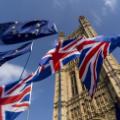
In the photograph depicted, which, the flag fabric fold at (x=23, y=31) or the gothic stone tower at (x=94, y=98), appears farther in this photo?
the gothic stone tower at (x=94, y=98)

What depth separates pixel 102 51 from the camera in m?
18.0

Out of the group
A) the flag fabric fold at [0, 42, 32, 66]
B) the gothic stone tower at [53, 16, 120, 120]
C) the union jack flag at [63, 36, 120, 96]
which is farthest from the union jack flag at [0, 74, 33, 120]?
the gothic stone tower at [53, 16, 120, 120]

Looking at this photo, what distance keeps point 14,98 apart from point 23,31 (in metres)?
4.68

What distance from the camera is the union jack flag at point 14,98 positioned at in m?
17.1

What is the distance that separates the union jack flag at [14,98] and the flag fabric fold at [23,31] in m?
2.79

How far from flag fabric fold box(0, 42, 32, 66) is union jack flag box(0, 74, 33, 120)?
5.96 feet

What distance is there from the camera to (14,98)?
17.8 metres

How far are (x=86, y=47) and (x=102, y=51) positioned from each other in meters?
1.24

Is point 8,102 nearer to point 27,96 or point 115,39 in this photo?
point 27,96

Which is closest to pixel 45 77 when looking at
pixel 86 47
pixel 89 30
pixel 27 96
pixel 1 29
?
pixel 27 96

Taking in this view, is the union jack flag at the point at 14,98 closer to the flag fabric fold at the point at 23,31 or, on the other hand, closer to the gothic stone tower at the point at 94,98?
the flag fabric fold at the point at 23,31

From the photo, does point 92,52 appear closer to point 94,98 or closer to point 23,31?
point 23,31

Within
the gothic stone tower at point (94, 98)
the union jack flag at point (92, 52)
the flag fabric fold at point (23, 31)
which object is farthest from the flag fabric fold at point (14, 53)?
the gothic stone tower at point (94, 98)

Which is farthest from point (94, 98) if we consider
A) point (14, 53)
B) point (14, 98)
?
point (14, 98)
